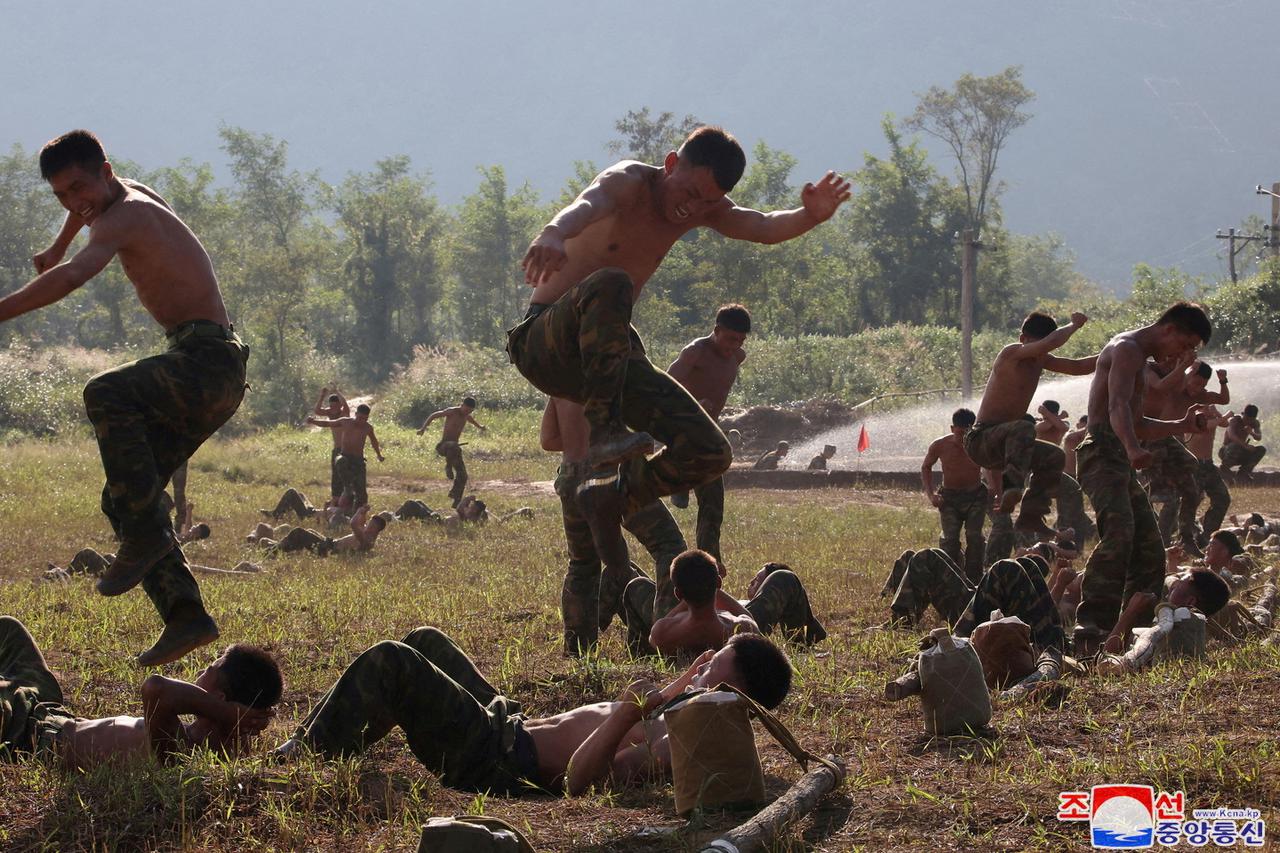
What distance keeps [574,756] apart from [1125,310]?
5271cm

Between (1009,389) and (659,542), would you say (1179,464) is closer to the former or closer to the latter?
(1009,389)

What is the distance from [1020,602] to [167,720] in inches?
180

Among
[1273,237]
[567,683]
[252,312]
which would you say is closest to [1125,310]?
[1273,237]

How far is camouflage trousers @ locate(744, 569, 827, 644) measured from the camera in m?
7.91

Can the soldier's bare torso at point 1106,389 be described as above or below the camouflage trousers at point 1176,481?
above

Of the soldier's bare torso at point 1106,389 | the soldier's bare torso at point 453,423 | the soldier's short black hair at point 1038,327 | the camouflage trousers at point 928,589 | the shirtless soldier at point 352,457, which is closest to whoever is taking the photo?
the soldier's bare torso at point 1106,389

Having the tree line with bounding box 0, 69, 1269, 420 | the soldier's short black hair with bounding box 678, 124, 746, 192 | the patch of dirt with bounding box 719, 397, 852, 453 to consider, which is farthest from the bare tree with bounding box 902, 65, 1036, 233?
the soldier's short black hair with bounding box 678, 124, 746, 192

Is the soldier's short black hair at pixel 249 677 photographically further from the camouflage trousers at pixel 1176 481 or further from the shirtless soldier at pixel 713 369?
the camouflage trousers at pixel 1176 481

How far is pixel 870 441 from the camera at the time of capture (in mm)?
32031

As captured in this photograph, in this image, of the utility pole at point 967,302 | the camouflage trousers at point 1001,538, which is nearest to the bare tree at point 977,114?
the utility pole at point 967,302

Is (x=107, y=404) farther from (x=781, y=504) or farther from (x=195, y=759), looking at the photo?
(x=781, y=504)

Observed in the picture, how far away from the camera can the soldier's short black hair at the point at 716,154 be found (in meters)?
6.27

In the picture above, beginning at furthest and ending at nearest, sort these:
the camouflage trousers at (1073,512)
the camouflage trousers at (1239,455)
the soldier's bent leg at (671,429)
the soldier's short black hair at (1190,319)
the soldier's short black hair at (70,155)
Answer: the camouflage trousers at (1239,455)
the camouflage trousers at (1073,512)
the soldier's short black hair at (1190,319)
the soldier's bent leg at (671,429)
the soldier's short black hair at (70,155)

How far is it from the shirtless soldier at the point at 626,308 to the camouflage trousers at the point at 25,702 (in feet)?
8.23
